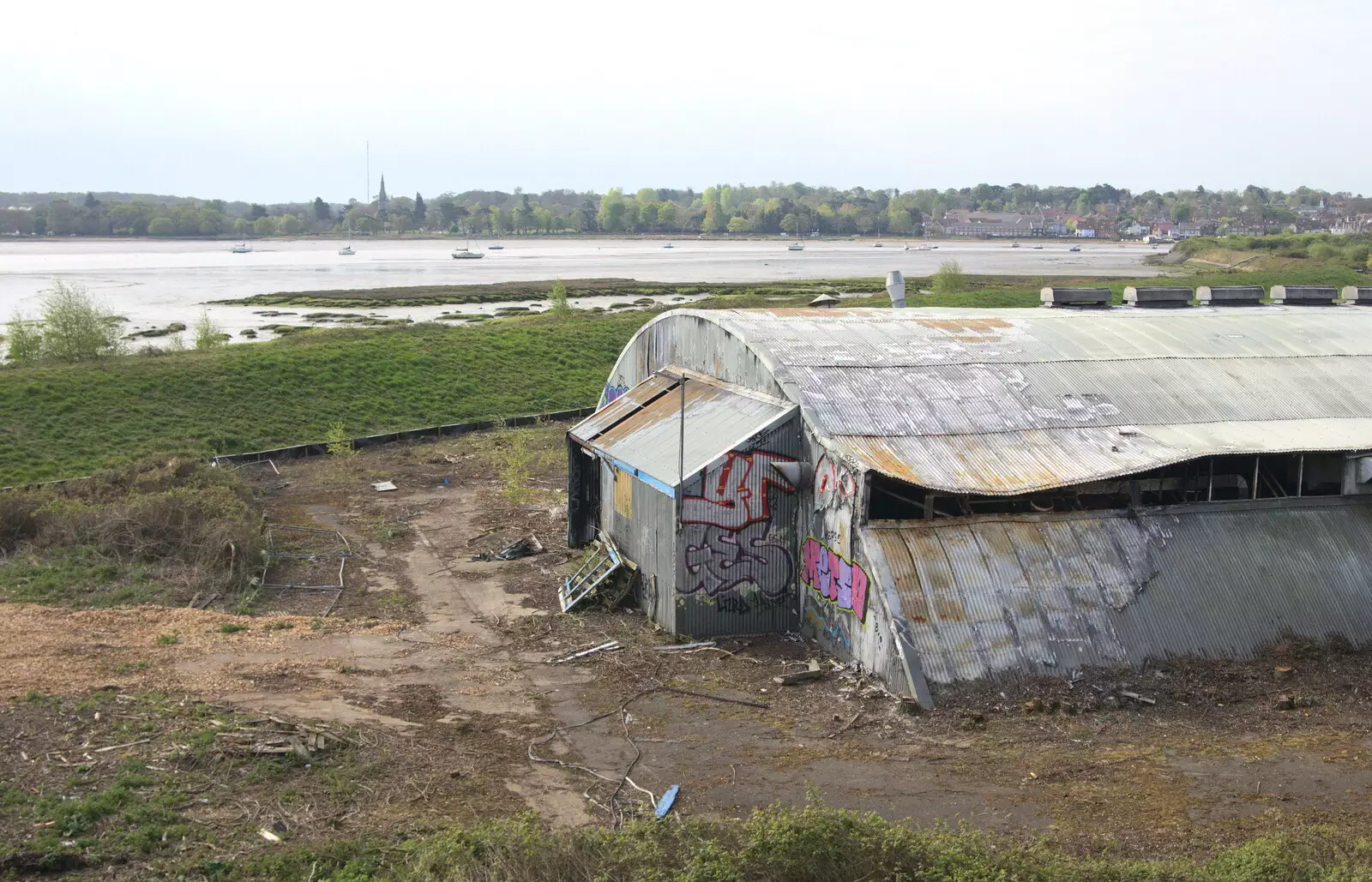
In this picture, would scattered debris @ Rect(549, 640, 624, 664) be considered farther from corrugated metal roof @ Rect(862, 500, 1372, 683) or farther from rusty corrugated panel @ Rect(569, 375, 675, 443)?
rusty corrugated panel @ Rect(569, 375, 675, 443)

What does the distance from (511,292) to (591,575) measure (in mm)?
95088

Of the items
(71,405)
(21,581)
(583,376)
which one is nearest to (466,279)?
(583,376)

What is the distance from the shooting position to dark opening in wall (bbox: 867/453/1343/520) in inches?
909

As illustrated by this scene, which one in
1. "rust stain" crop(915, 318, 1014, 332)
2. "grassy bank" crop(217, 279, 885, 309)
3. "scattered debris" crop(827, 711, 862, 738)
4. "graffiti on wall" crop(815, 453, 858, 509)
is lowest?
"scattered debris" crop(827, 711, 862, 738)

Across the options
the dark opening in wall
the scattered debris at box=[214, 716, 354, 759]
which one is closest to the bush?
the scattered debris at box=[214, 716, 354, 759]

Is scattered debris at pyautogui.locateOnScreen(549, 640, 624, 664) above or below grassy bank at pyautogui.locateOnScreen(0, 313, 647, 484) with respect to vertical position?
below

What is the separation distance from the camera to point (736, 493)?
2402cm

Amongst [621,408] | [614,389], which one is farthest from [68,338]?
[621,408]

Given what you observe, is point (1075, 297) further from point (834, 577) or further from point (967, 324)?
point (834, 577)

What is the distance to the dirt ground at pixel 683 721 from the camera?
15.8 m

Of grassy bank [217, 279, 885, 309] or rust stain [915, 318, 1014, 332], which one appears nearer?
rust stain [915, 318, 1014, 332]

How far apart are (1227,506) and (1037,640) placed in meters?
5.92

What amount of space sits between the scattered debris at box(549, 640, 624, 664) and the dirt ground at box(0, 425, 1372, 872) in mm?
241

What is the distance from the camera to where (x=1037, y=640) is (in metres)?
20.9
